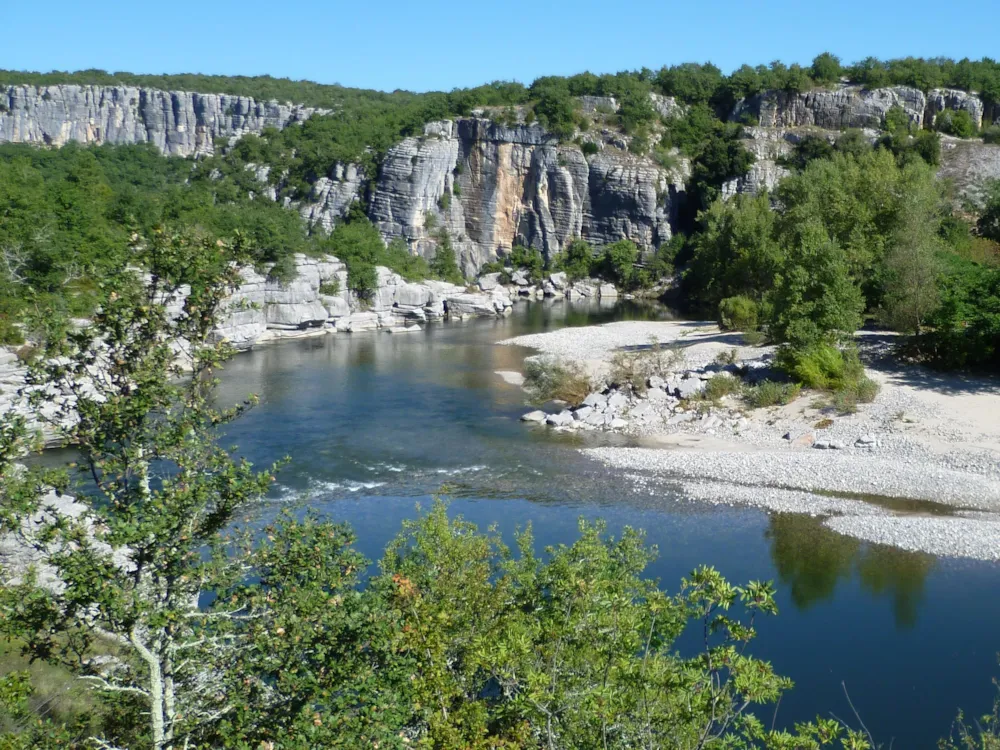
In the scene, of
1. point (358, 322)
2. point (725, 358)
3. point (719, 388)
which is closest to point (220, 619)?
point (719, 388)

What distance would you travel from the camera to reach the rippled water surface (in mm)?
12367

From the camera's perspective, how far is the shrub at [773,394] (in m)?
26.6

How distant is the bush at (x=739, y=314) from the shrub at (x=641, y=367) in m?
7.96

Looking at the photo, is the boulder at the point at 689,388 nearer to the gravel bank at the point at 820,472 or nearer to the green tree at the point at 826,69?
the gravel bank at the point at 820,472

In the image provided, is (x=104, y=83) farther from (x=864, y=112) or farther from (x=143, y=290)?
(x=143, y=290)

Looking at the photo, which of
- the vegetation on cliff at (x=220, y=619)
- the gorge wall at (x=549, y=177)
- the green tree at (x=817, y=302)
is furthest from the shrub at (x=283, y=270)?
the vegetation on cliff at (x=220, y=619)

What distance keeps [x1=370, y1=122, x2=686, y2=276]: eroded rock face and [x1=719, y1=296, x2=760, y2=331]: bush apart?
95.6ft

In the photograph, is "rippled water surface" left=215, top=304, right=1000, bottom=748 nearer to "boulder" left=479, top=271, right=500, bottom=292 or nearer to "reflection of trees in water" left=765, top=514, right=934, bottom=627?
"reflection of trees in water" left=765, top=514, right=934, bottom=627

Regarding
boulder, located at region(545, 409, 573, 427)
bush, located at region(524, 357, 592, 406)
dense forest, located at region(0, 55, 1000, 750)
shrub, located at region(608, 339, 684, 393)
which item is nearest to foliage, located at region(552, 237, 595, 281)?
shrub, located at region(608, 339, 684, 393)

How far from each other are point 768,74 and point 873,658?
67453mm

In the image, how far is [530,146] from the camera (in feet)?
234

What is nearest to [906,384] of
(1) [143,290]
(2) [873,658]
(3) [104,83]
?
(2) [873,658]

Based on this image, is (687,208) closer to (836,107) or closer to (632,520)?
(836,107)

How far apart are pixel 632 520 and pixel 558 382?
1193 cm
